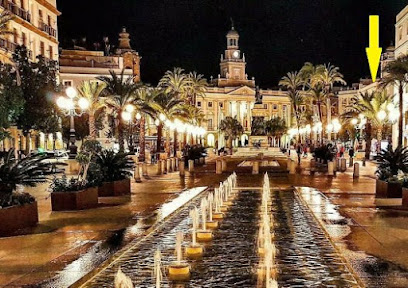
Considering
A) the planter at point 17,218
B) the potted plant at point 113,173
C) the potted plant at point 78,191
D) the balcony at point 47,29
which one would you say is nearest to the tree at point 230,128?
the balcony at point 47,29

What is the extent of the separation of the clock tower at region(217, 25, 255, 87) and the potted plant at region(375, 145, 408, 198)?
113384mm

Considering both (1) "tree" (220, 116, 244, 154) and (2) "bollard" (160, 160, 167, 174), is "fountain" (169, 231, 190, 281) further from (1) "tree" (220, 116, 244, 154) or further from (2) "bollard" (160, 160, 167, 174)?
(1) "tree" (220, 116, 244, 154)

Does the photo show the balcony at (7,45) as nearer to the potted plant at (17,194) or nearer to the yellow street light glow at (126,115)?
the yellow street light glow at (126,115)

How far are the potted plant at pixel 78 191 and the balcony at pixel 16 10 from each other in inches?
→ 1105

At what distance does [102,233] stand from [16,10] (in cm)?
3598

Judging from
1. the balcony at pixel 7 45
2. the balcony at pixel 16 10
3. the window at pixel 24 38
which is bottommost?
the balcony at pixel 7 45

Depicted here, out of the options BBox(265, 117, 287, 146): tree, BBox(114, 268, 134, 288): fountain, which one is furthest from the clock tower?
BBox(114, 268, 134, 288): fountain

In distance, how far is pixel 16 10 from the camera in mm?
43375

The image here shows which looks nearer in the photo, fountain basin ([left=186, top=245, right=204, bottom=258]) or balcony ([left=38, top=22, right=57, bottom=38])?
fountain basin ([left=186, top=245, right=204, bottom=258])

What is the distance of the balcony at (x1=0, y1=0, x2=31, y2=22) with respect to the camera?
1629 inches

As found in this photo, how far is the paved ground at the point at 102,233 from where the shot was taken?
8945mm

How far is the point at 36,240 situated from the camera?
1113 cm

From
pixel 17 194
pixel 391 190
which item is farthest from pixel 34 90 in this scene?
pixel 391 190

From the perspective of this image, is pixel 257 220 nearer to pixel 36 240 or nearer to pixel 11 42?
pixel 36 240
